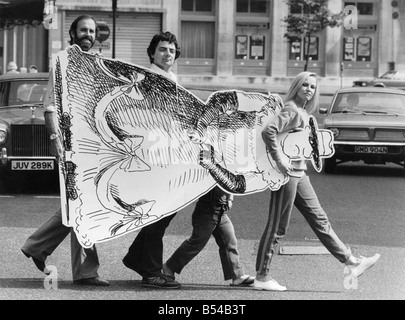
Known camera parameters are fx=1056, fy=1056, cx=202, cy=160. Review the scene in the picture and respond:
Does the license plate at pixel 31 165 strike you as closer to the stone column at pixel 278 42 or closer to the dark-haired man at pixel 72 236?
the dark-haired man at pixel 72 236

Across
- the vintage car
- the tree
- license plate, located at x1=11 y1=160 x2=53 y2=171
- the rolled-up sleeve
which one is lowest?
license plate, located at x1=11 y1=160 x2=53 y2=171

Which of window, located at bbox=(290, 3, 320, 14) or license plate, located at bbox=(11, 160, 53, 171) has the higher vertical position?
window, located at bbox=(290, 3, 320, 14)

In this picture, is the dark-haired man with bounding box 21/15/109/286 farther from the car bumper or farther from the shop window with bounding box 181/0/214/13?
the shop window with bounding box 181/0/214/13

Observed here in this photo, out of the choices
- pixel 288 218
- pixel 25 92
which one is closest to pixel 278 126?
pixel 288 218

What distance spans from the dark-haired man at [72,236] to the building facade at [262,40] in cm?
4331

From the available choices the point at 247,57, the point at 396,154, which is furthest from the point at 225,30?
the point at 396,154

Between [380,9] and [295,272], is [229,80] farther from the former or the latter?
[295,272]

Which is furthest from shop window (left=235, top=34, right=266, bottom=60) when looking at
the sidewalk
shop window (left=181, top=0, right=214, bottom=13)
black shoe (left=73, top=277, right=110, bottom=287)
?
black shoe (left=73, top=277, right=110, bottom=287)

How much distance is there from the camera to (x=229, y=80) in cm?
5200

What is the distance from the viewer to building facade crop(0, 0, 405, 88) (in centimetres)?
5202

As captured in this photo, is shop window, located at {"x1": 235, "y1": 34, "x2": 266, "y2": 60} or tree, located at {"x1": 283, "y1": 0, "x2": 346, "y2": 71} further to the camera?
shop window, located at {"x1": 235, "y1": 34, "x2": 266, "y2": 60}

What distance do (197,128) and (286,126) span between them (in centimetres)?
68

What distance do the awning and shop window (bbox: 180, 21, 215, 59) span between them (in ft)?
97.5

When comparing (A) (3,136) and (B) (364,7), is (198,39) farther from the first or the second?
(A) (3,136)
